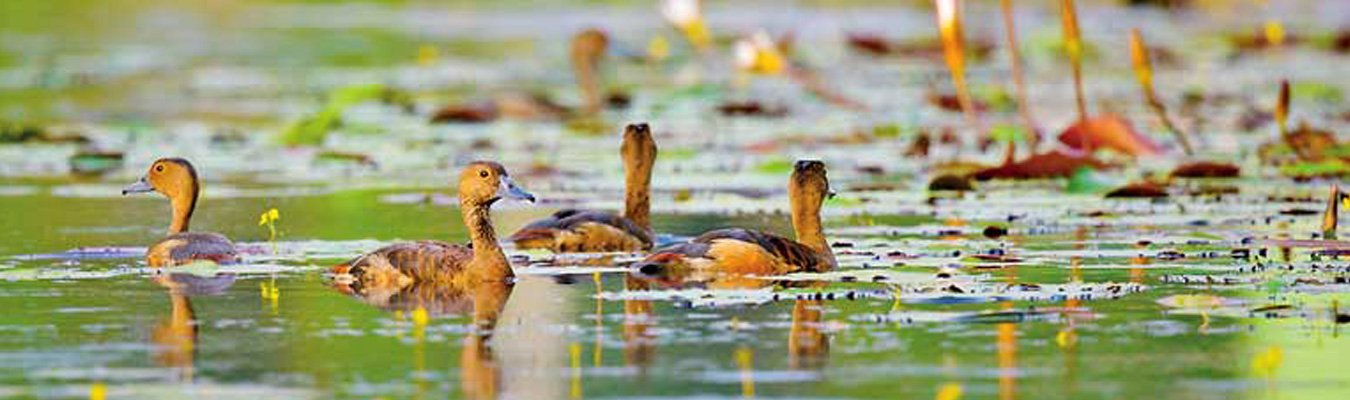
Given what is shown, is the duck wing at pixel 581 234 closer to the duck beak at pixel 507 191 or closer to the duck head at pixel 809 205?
the duck head at pixel 809 205

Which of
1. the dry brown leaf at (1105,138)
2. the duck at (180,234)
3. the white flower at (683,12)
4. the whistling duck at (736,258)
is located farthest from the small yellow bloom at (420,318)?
the white flower at (683,12)

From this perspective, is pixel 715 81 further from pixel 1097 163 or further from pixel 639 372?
pixel 639 372

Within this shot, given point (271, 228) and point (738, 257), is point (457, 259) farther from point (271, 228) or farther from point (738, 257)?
point (271, 228)

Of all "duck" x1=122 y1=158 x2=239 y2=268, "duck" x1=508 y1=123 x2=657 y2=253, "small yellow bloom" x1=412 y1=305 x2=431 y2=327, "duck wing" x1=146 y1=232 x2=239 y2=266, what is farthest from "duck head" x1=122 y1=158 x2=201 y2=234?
"small yellow bloom" x1=412 y1=305 x2=431 y2=327

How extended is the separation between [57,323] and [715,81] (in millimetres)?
19158

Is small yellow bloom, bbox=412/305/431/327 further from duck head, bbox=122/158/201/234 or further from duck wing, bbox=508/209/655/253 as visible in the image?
duck head, bbox=122/158/201/234

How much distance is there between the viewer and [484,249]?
11414mm

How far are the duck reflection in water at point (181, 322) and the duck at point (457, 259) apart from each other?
0.48m

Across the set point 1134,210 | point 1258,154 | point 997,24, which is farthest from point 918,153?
point 997,24

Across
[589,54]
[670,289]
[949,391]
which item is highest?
[589,54]

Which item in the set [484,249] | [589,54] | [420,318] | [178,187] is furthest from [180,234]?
[589,54]

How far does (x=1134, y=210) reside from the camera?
14453 mm

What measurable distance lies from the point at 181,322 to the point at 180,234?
93.2 inches

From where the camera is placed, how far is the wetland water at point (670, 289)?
8617 millimetres
